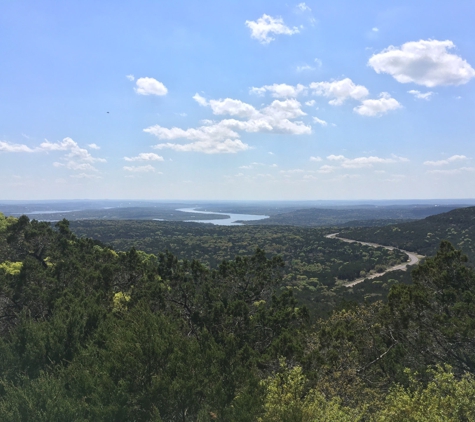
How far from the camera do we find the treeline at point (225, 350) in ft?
40.6

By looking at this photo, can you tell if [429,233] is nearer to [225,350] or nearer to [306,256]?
[306,256]

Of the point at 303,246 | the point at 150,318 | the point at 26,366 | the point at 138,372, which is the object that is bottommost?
the point at 303,246

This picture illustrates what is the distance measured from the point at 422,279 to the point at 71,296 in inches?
937

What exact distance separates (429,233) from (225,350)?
409 ft

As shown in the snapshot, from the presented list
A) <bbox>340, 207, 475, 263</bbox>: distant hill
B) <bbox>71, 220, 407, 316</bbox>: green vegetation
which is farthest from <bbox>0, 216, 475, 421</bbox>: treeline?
<bbox>340, 207, 475, 263</bbox>: distant hill

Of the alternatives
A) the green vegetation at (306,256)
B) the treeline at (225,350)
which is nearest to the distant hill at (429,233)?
the green vegetation at (306,256)

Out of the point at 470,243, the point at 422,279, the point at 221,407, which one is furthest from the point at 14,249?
the point at 470,243

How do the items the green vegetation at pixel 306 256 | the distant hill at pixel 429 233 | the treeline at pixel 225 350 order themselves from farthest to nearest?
the distant hill at pixel 429 233, the green vegetation at pixel 306 256, the treeline at pixel 225 350

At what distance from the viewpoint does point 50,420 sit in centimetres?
1227

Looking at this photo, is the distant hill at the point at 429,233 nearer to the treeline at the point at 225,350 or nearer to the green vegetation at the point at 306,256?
the green vegetation at the point at 306,256

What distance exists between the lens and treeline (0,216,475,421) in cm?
1237

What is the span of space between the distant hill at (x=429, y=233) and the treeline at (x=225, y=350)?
84583 millimetres

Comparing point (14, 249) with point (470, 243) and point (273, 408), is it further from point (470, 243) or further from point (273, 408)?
point (470, 243)

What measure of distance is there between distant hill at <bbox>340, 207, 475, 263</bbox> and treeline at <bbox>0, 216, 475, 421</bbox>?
84.6m
